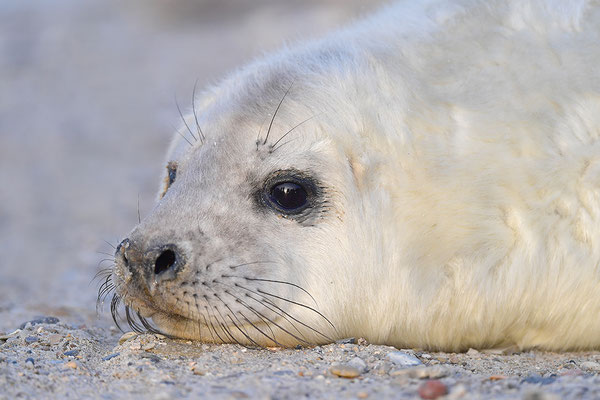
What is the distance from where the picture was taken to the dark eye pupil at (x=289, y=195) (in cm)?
308

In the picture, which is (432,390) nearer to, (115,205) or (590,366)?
(590,366)

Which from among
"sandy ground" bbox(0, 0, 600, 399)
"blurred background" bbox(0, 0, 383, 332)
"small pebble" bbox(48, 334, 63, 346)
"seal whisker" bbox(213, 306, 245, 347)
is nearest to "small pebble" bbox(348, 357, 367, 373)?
"sandy ground" bbox(0, 0, 600, 399)

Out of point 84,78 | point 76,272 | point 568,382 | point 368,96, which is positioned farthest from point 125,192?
point 568,382

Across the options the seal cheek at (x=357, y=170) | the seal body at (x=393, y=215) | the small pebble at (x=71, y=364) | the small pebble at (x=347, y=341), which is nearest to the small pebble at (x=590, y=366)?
the seal body at (x=393, y=215)

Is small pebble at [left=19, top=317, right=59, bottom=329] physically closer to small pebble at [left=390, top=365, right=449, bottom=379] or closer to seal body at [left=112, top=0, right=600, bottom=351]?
seal body at [left=112, top=0, right=600, bottom=351]

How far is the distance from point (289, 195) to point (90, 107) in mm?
7417

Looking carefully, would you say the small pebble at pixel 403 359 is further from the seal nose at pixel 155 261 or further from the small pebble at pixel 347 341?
the seal nose at pixel 155 261

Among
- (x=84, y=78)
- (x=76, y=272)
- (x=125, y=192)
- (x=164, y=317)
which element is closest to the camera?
(x=164, y=317)

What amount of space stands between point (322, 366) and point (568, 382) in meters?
0.77

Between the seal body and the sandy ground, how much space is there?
0.45ft

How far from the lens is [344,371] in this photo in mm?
2639

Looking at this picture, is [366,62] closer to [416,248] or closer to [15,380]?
[416,248]

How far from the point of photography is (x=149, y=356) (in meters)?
2.89

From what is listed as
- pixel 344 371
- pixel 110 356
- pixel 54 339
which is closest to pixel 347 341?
pixel 344 371
